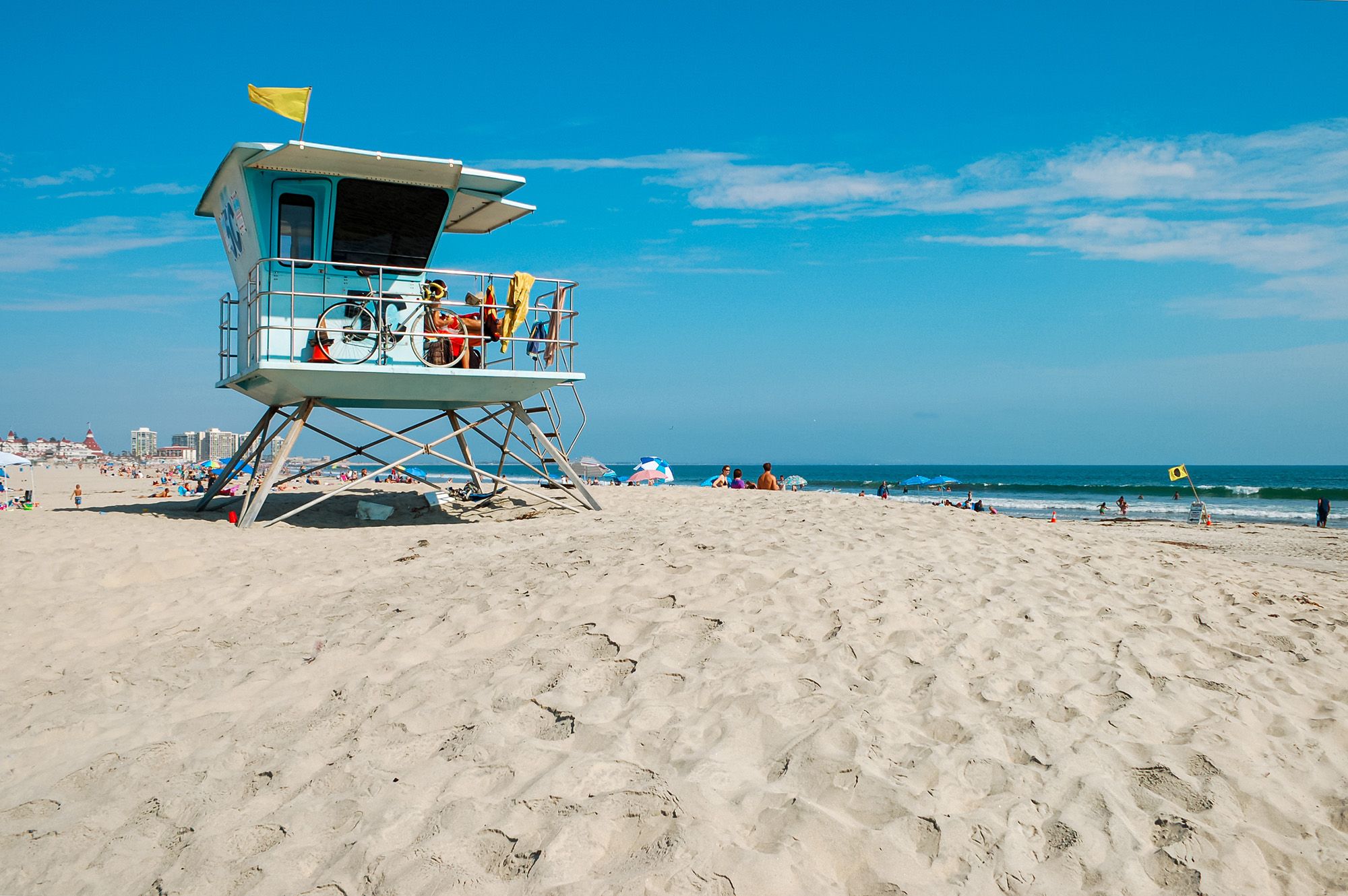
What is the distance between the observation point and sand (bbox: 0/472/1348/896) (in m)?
3.01

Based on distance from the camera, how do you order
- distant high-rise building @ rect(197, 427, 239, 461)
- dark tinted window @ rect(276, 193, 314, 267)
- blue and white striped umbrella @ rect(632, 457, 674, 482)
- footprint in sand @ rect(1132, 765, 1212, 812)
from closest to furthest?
footprint in sand @ rect(1132, 765, 1212, 812) → dark tinted window @ rect(276, 193, 314, 267) → blue and white striped umbrella @ rect(632, 457, 674, 482) → distant high-rise building @ rect(197, 427, 239, 461)

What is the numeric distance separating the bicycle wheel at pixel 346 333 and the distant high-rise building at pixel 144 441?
401 ft

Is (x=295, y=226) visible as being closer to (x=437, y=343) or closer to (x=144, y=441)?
(x=437, y=343)

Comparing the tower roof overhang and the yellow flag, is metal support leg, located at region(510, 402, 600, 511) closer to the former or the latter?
the tower roof overhang

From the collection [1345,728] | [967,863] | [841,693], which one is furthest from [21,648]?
[1345,728]

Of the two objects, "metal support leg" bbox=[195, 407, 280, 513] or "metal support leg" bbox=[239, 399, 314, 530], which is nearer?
"metal support leg" bbox=[239, 399, 314, 530]

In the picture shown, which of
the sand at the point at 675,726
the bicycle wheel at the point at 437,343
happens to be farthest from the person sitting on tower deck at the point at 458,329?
the sand at the point at 675,726

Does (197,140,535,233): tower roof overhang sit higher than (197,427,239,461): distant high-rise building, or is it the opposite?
(197,140,535,233): tower roof overhang

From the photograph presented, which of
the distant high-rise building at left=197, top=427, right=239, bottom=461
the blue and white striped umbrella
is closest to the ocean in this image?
the blue and white striped umbrella

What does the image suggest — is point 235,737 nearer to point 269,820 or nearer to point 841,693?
point 269,820

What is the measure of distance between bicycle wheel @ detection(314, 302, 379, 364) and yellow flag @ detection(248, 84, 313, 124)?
2472 mm

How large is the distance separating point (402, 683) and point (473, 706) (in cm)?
62

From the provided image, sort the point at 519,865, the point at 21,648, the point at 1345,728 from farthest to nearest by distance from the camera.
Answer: the point at 21,648 → the point at 1345,728 → the point at 519,865

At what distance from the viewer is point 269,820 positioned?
129 inches
